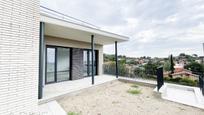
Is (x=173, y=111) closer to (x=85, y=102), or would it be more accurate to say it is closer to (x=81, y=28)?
(x=85, y=102)

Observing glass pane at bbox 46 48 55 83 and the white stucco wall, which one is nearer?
the white stucco wall

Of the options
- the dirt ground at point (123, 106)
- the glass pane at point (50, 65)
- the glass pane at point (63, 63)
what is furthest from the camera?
the glass pane at point (63, 63)

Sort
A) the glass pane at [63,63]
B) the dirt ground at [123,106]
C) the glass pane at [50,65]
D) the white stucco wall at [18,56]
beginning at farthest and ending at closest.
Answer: the glass pane at [63,63]
the glass pane at [50,65]
the dirt ground at [123,106]
the white stucco wall at [18,56]

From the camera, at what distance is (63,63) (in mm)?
7781

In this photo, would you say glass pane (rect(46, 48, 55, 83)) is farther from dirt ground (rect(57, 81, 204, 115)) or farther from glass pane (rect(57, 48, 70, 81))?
dirt ground (rect(57, 81, 204, 115))

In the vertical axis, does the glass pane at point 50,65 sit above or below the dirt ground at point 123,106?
above

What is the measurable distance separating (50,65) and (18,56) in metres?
4.08

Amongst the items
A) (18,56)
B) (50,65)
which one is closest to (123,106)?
(18,56)

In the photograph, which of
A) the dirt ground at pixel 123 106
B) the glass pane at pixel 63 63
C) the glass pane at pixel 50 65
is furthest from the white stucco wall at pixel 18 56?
the glass pane at pixel 63 63

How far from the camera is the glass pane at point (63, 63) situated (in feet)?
24.7

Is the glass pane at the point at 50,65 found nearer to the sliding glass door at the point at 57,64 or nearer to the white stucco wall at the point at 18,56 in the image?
the sliding glass door at the point at 57,64

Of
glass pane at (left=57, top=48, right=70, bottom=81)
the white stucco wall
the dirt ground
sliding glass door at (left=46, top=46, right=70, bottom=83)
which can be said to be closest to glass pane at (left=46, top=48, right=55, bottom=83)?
sliding glass door at (left=46, top=46, right=70, bottom=83)

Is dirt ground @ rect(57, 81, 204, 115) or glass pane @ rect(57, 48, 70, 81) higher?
glass pane @ rect(57, 48, 70, 81)

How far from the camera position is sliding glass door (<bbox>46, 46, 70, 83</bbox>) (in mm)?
7012
